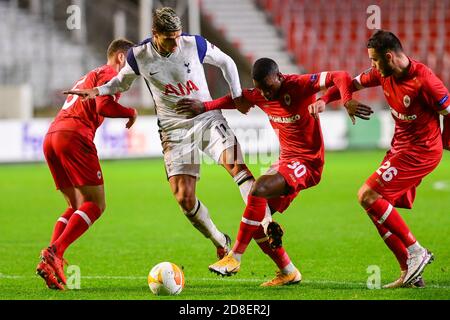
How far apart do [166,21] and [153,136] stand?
14.4 meters

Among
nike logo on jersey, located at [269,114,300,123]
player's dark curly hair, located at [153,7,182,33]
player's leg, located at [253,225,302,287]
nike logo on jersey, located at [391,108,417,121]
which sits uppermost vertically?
player's dark curly hair, located at [153,7,182,33]

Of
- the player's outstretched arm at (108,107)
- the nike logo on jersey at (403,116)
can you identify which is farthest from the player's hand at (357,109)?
the player's outstretched arm at (108,107)

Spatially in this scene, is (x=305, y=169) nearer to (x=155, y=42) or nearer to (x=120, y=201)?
(x=155, y=42)

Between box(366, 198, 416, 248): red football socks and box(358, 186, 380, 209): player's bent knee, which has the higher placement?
box(358, 186, 380, 209): player's bent knee

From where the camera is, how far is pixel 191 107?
7820 mm

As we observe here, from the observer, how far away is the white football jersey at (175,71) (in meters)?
7.99

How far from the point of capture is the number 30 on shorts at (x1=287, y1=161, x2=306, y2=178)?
7.48 m

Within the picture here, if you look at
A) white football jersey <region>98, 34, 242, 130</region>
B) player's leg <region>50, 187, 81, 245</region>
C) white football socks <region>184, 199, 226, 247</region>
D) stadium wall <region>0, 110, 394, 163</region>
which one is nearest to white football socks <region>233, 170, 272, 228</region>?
white football socks <region>184, 199, 226, 247</region>

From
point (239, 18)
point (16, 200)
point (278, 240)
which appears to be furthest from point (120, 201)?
point (239, 18)

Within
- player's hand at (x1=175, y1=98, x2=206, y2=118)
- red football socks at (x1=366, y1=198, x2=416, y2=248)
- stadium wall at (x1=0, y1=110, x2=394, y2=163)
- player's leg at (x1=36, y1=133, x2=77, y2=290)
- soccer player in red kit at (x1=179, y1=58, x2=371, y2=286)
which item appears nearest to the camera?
red football socks at (x1=366, y1=198, x2=416, y2=248)

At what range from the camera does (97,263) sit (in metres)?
8.95

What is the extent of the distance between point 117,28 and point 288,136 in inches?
652

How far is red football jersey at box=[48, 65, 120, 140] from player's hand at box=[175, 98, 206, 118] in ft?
2.29

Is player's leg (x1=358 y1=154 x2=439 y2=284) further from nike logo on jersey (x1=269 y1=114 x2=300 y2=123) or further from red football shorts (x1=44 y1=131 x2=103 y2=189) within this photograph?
red football shorts (x1=44 y1=131 x2=103 y2=189)
